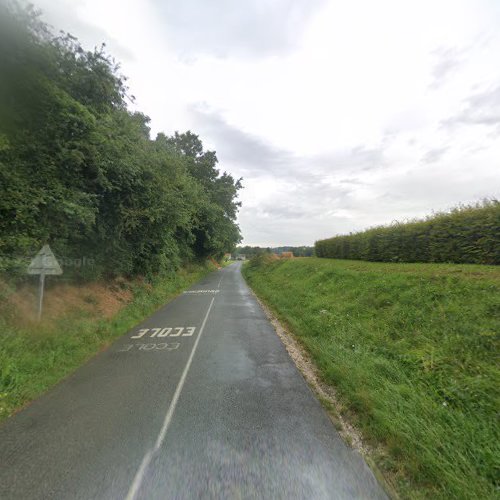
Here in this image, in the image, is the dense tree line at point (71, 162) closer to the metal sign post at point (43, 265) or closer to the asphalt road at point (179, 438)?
the metal sign post at point (43, 265)

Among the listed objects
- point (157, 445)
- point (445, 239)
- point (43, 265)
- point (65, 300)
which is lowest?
point (157, 445)

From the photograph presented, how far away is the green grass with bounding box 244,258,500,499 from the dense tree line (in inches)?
309

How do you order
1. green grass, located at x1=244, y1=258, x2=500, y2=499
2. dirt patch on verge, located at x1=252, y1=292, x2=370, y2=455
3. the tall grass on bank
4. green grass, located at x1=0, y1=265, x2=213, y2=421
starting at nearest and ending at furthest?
green grass, located at x1=244, y1=258, x2=500, y2=499
dirt patch on verge, located at x1=252, y1=292, x2=370, y2=455
green grass, located at x1=0, y1=265, x2=213, y2=421
the tall grass on bank

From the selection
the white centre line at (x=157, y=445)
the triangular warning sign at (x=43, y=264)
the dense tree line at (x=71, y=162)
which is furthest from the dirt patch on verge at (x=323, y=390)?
the dense tree line at (x=71, y=162)

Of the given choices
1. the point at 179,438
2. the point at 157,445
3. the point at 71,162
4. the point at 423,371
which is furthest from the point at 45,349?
the point at 423,371

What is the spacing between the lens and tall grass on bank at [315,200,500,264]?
8.76 meters

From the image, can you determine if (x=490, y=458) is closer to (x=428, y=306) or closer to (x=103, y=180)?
(x=428, y=306)

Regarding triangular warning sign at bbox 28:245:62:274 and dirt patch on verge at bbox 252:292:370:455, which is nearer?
dirt patch on verge at bbox 252:292:370:455

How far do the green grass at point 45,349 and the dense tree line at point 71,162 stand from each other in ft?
5.62

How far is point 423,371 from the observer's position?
4691 mm

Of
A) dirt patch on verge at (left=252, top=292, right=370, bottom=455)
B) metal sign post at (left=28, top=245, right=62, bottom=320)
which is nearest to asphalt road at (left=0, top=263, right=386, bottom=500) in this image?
dirt patch on verge at (left=252, top=292, right=370, bottom=455)

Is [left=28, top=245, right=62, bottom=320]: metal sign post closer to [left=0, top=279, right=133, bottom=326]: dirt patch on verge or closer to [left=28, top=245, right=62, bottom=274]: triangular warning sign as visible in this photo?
Result: [left=28, top=245, right=62, bottom=274]: triangular warning sign

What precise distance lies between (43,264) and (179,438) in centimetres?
553

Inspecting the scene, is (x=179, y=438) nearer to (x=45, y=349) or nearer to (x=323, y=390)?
(x=323, y=390)
